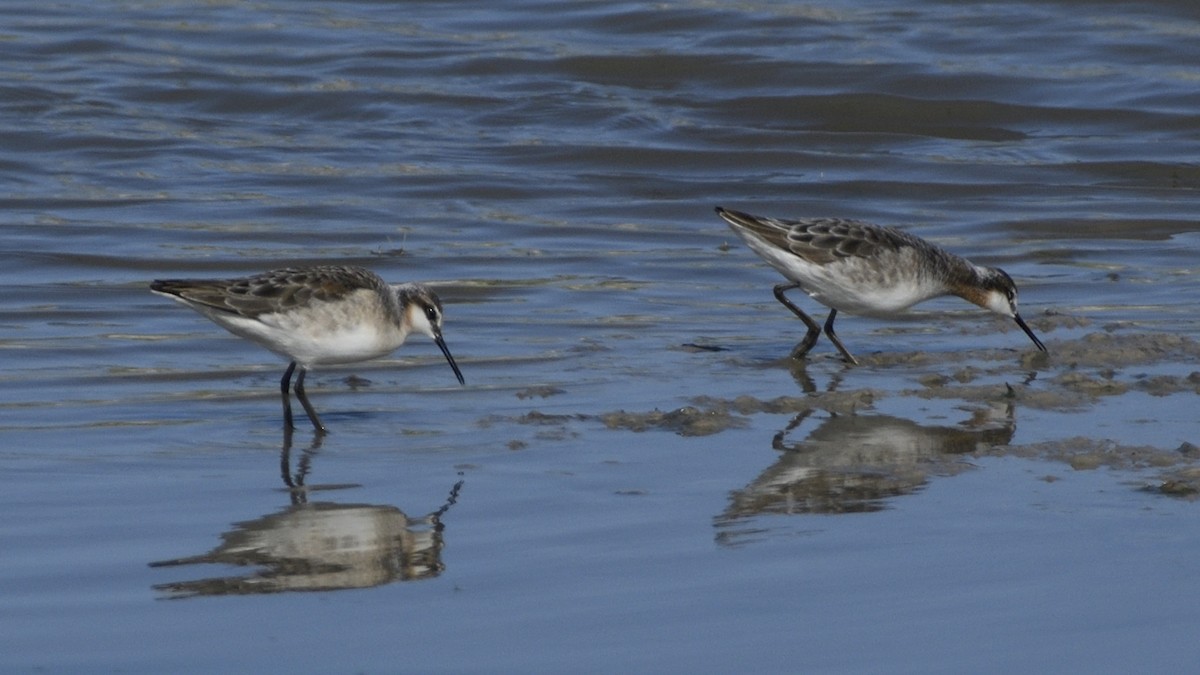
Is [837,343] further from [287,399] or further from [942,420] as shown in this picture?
[287,399]

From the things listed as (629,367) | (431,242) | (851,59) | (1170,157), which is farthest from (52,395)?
(851,59)

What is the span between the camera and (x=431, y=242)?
13609 millimetres

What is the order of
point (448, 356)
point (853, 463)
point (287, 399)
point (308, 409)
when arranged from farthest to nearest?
point (448, 356) → point (287, 399) → point (308, 409) → point (853, 463)

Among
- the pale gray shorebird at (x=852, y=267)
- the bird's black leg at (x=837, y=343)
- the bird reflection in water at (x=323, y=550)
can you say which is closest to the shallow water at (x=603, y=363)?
the bird reflection in water at (x=323, y=550)

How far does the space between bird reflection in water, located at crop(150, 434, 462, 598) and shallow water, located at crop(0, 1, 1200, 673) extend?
0.07 feet

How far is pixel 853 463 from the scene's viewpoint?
25.1 feet

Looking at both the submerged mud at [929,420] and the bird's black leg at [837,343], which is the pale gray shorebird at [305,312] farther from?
the bird's black leg at [837,343]

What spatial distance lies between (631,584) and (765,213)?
30.4ft

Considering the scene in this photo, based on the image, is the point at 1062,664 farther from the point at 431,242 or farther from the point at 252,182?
the point at 252,182

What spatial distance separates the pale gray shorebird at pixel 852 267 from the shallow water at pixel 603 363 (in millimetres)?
303

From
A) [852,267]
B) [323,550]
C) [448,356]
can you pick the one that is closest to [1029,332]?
[852,267]

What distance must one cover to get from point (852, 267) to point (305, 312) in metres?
3.20

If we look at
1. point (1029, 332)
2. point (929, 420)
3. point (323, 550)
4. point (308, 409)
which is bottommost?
point (1029, 332)

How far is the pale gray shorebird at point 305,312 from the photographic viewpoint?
8398 millimetres
